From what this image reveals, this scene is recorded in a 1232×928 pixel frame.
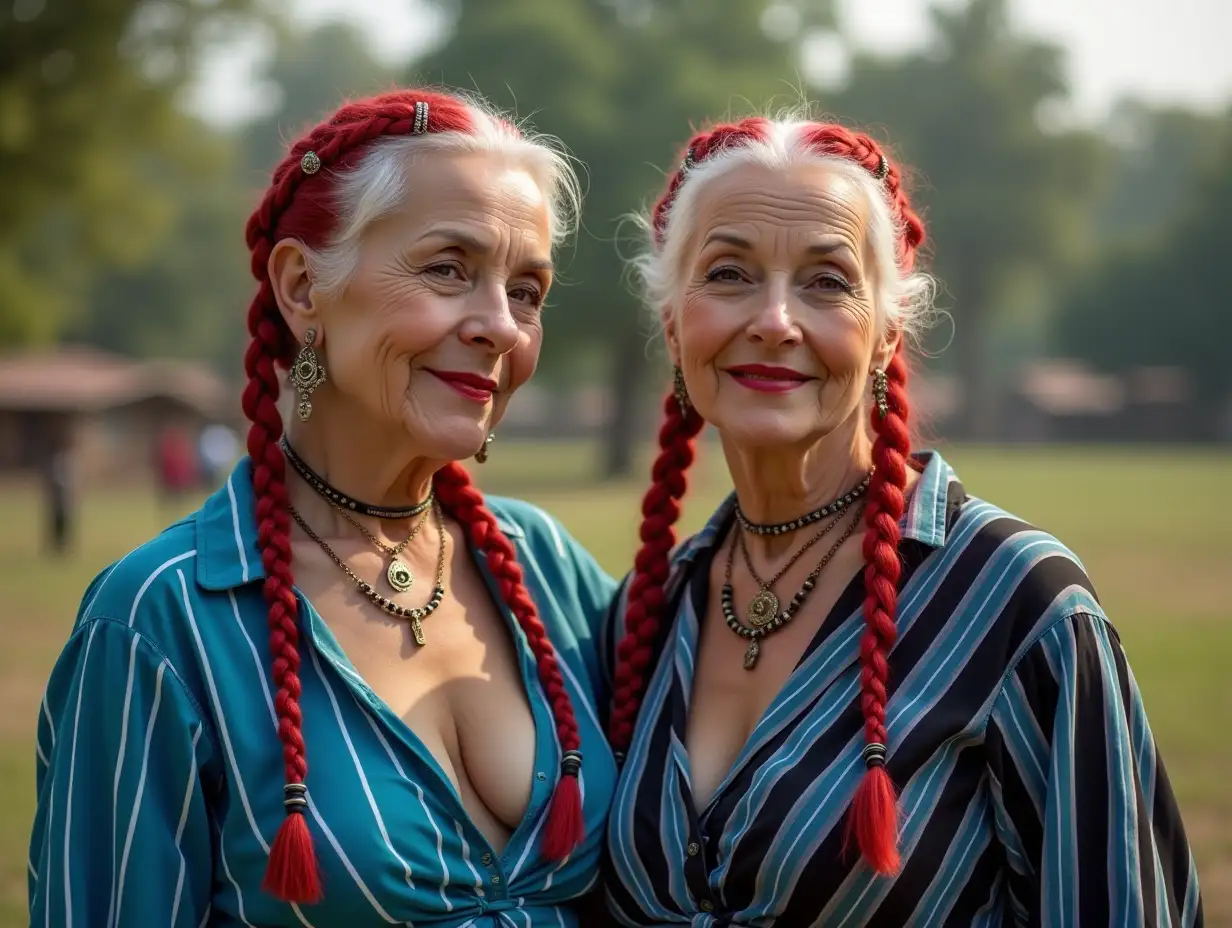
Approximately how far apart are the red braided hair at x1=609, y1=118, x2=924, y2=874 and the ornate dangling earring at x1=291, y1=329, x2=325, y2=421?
101 centimetres

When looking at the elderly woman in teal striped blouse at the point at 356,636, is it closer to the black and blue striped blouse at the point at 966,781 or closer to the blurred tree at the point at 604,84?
Result: the black and blue striped blouse at the point at 966,781

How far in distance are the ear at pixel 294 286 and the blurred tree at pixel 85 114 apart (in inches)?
762

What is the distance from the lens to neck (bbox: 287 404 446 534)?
3279 mm

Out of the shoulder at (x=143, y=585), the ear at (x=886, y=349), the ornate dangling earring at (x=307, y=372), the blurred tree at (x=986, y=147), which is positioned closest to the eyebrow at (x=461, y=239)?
the ornate dangling earring at (x=307, y=372)

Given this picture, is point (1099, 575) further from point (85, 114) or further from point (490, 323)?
point (85, 114)

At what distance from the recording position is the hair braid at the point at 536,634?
314cm

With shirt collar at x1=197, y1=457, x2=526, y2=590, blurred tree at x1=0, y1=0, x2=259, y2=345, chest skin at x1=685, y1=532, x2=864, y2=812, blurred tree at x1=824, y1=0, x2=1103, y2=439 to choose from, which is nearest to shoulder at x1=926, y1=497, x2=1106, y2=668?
chest skin at x1=685, y1=532, x2=864, y2=812

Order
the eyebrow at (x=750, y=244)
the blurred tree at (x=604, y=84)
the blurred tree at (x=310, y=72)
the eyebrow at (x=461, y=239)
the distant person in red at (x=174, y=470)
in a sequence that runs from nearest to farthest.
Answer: the eyebrow at (x=461, y=239) → the eyebrow at (x=750, y=244) → the distant person in red at (x=174, y=470) → the blurred tree at (x=604, y=84) → the blurred tree at (x=310, y=72)

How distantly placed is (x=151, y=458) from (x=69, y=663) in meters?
44.3

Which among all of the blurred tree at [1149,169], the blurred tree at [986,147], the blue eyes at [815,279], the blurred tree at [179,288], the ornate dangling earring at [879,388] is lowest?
the ornate dangling earring at [879,388]

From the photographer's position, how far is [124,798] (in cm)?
275

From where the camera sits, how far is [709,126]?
3635 mm

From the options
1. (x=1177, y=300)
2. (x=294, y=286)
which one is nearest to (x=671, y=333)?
(x=294, y=286)

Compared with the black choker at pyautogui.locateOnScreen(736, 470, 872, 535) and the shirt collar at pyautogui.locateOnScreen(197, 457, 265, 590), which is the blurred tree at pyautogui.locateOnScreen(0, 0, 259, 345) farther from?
the black choker at pyautogui.locateOnScreen(736, 470, 872, 535)
